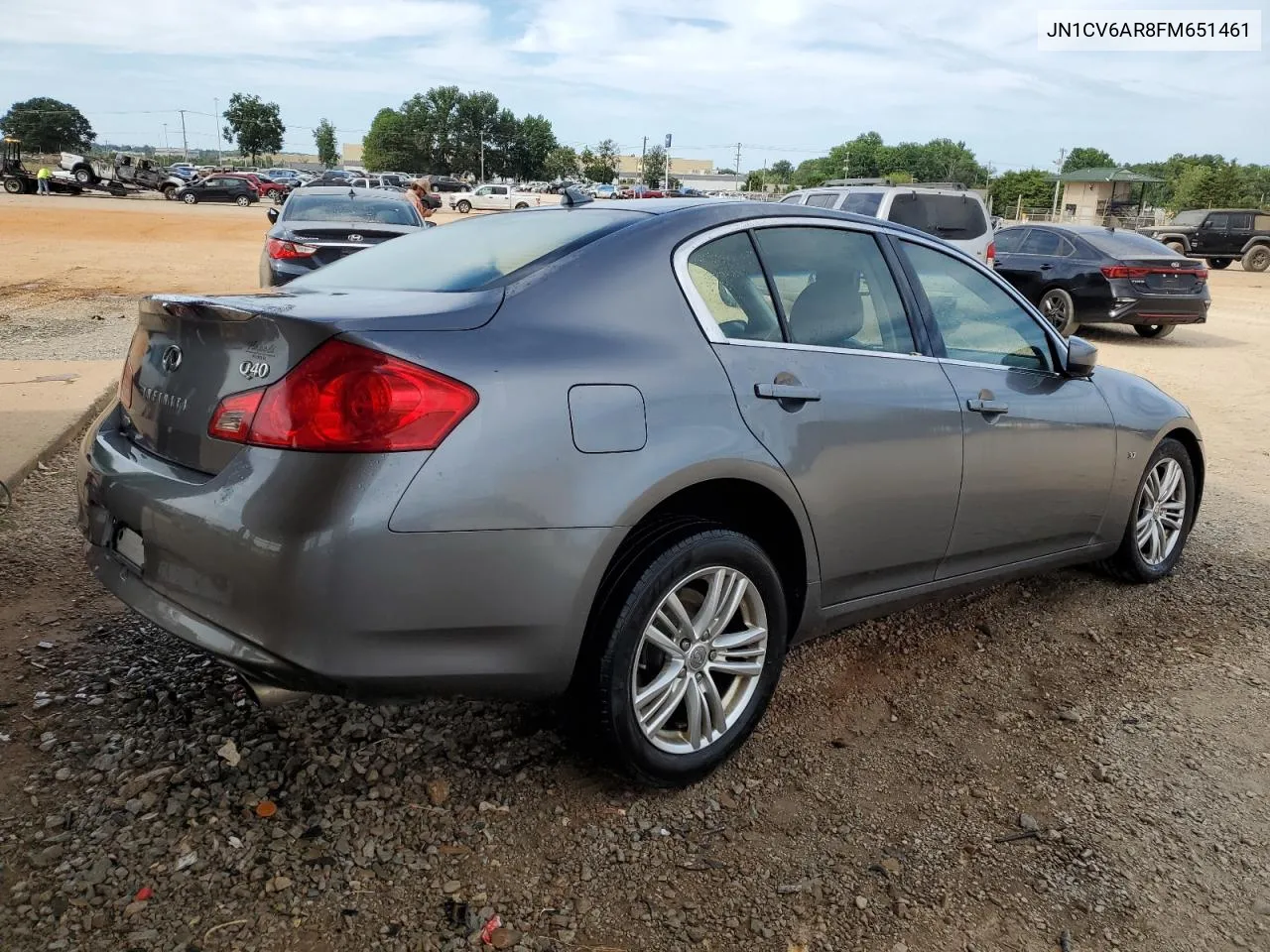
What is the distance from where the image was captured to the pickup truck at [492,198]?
5312cm

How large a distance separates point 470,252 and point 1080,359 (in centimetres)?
236

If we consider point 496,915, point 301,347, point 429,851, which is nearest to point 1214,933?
point 496,915

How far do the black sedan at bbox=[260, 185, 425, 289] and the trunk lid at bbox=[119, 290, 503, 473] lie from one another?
6.29 metres

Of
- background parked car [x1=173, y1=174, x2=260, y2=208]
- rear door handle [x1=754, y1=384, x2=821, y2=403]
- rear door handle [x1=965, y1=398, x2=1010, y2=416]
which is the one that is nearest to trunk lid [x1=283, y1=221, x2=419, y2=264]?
rear door handle [x1=965, y1=398, x2=1010, y2=416]

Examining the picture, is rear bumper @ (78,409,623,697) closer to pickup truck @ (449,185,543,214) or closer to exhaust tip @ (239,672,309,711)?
exhaust tip @ (239,672,309,711)

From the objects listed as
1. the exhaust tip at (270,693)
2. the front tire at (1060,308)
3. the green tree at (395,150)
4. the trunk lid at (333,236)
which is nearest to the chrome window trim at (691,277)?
the exhaust tip at (270,693)

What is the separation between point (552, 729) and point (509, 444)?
1.18m

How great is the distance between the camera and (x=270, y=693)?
2.37 metres

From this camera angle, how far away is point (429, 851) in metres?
2.50

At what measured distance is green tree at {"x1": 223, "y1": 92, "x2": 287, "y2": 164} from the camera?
102 metres

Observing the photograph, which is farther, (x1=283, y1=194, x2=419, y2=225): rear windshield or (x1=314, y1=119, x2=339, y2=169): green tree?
(x1=314, y1=119, x2=339, y2=169): green tree

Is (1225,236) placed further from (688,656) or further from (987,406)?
(688,656)

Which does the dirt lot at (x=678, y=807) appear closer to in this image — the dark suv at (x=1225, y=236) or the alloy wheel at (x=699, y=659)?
the alloy wheel at (x=699, y=659)

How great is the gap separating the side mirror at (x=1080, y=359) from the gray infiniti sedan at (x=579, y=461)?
34cm
